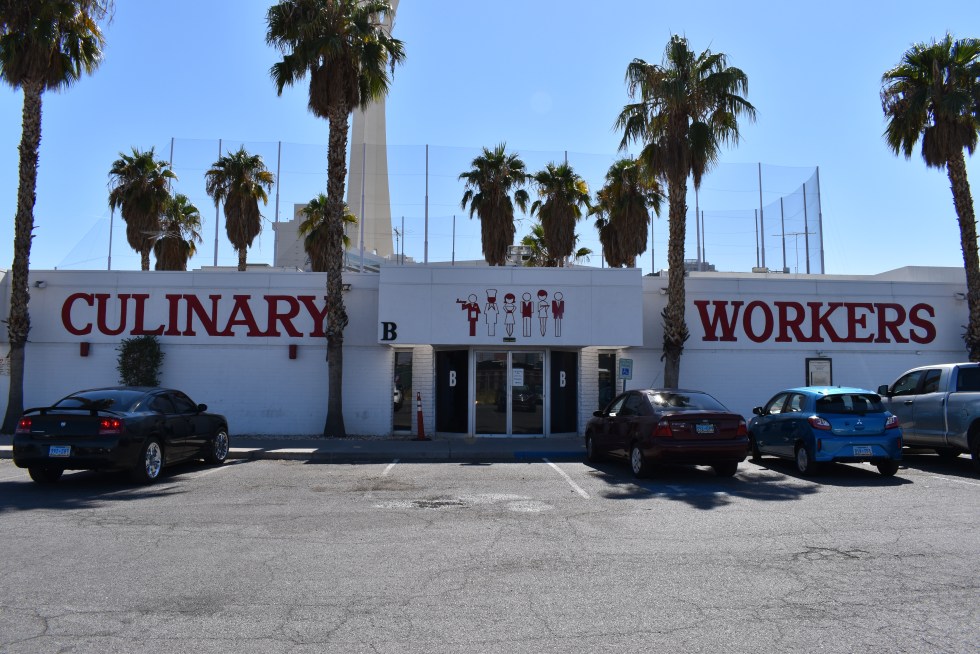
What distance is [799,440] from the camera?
12.8 m

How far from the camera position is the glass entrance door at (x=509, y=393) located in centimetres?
1922

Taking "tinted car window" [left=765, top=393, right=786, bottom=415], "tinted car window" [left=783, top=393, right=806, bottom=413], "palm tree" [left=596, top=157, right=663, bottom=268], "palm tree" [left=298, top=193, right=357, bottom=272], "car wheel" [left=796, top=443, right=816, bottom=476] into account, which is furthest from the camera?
"palm tree" [left=596, top=157, right=663, bottom=268]

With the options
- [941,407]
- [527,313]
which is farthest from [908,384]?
[527,313]

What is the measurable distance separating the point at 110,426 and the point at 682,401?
29.5ft

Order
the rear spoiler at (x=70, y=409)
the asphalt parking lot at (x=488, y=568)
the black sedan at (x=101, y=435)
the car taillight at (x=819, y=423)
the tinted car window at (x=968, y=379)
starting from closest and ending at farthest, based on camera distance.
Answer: the asphalt parking lot at (x=488, y=568), the black sedan at (x=101, y=435), the rear spoiler at (x=70, y=409), the car taillight at (x=819, y=423), the tinted car window at (x=968, y=379)

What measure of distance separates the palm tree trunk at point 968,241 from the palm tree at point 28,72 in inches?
904

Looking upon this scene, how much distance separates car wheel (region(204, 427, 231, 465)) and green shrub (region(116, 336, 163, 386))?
5.79 meters

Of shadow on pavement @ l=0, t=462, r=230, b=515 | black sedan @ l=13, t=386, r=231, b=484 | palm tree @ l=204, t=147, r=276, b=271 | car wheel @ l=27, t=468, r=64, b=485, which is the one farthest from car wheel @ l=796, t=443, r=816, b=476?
palm tree @ l=204, t=147, r=276, b=271

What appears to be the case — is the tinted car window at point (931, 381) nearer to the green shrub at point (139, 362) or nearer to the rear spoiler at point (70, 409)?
the rear spoiler at point (70, 409)

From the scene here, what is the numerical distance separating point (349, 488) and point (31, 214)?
1334 centimetres

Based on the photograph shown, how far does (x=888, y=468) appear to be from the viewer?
40.8 ft

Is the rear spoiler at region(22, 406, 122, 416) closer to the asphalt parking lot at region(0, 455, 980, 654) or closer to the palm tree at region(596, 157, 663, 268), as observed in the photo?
the asphalt parking lot at region(0, 455, 980, 654)

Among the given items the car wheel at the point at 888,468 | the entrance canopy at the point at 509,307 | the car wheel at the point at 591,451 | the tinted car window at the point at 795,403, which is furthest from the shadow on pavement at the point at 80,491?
the car wheel at the point at 888,468

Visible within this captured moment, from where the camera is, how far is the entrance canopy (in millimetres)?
18641
